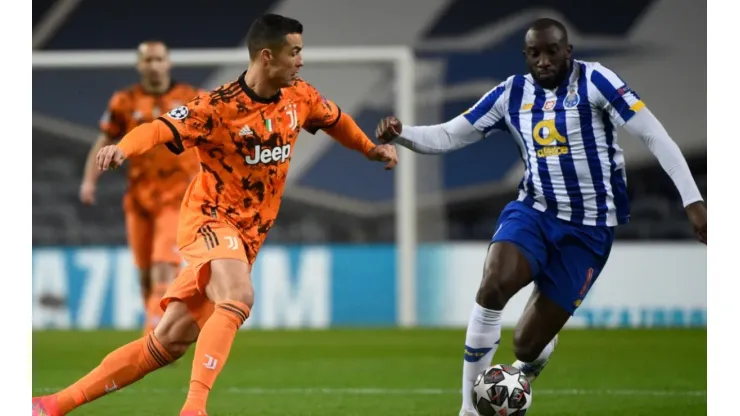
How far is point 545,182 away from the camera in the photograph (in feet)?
16.3

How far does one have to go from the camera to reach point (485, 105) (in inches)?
203

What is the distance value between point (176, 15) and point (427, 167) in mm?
5227

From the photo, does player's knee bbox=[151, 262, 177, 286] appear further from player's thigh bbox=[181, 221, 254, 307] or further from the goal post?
the goal post

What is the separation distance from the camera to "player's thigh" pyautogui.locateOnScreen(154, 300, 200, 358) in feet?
14.7

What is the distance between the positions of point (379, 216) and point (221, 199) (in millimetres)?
6856

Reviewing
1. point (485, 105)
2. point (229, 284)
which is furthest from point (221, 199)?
point (485, 105)

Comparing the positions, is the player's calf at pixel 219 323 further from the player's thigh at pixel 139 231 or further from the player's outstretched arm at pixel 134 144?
the player's thigh at pixel 139 231

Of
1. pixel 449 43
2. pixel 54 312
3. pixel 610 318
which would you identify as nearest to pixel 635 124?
pixel 610 318

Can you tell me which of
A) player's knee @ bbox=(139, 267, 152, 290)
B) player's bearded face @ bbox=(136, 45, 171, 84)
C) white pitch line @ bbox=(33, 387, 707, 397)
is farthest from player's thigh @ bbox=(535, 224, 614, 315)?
player's knee @ bbox=(139, 267, 152, 290)

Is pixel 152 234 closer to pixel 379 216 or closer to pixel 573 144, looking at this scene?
pixel 573 144

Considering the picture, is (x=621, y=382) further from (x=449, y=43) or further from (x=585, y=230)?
(x=449, y=43)

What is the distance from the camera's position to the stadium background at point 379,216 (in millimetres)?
10391

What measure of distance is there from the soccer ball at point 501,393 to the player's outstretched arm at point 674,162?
3.03 feet

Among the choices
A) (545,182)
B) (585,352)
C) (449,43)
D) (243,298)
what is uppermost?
(449,43)
